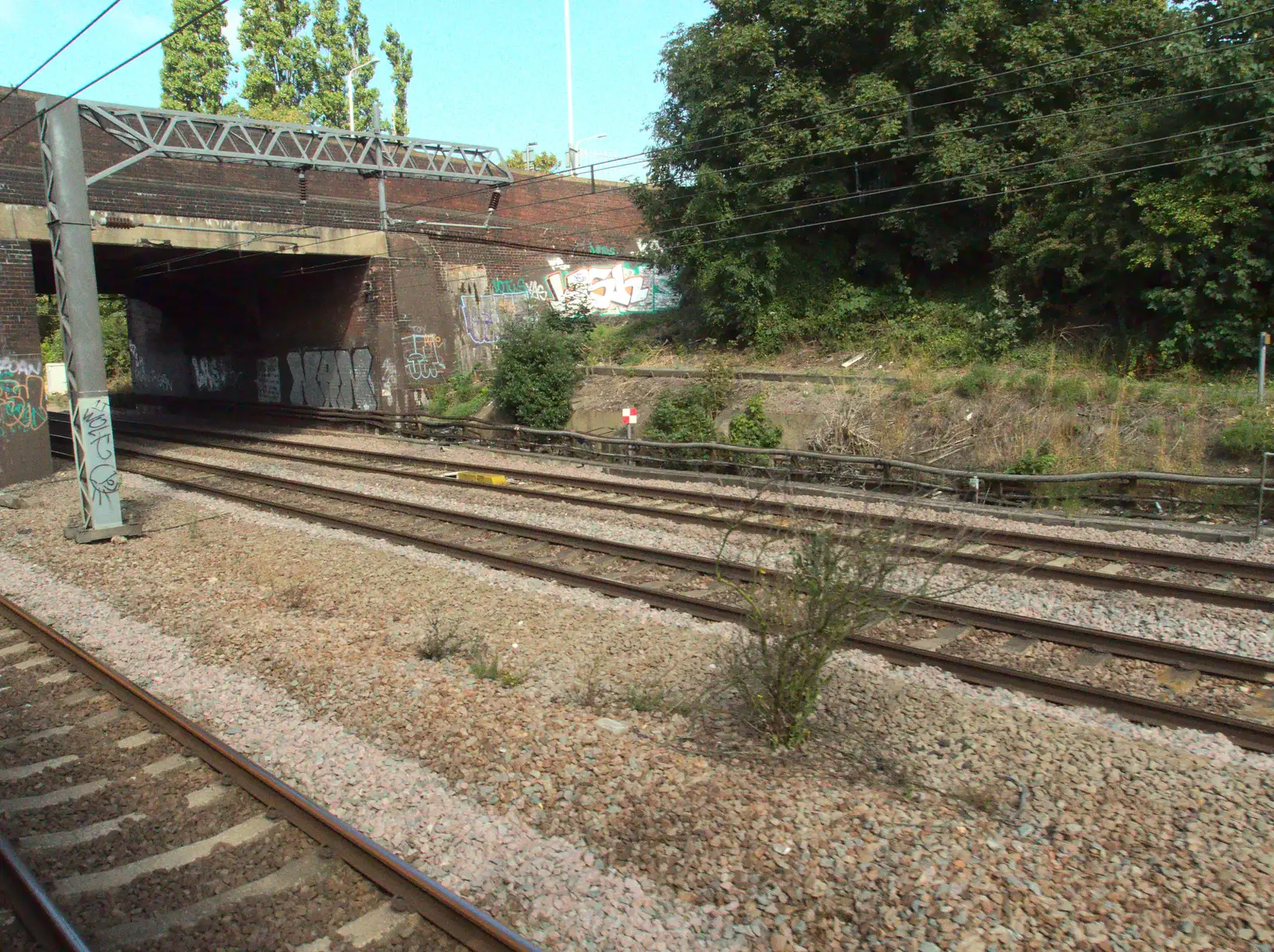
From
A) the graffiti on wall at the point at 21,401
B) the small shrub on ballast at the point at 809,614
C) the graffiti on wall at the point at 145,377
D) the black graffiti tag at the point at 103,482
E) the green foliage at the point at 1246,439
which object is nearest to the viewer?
the small shrub on ballast at the point at 809,614

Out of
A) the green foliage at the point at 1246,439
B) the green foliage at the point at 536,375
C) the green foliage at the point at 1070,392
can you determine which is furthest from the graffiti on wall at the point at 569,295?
the green foliage at the point at 1246,439

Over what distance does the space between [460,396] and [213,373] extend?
13.1 metres

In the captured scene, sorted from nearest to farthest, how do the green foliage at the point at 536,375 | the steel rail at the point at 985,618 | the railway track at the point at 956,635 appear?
the railway track at the point at 956,635, the steel rail at the point at 985,618, the green foliage at the point at 536,375

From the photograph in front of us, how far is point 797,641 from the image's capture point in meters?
5.94

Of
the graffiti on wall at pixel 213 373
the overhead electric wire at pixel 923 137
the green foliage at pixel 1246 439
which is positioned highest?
the overhead electric wire at pixel 923 137

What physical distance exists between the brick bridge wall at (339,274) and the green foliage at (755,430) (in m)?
10.2

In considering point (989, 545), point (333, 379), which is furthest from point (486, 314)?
point (989, 545)

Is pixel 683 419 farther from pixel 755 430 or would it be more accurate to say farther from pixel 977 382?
pixel 977 382

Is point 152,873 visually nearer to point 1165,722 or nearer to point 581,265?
point 1165,722

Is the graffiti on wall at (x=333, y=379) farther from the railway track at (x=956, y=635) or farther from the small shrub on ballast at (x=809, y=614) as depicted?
the small shrub on ballast at (x=809, y=614)

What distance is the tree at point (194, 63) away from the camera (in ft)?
173

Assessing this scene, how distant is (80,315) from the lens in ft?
42.4

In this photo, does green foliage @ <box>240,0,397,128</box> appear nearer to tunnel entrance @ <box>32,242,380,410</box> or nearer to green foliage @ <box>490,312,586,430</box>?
tunnel entrance @ <box>32,242,380,410</box>

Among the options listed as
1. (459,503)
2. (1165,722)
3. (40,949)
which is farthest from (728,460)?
(40,949)
